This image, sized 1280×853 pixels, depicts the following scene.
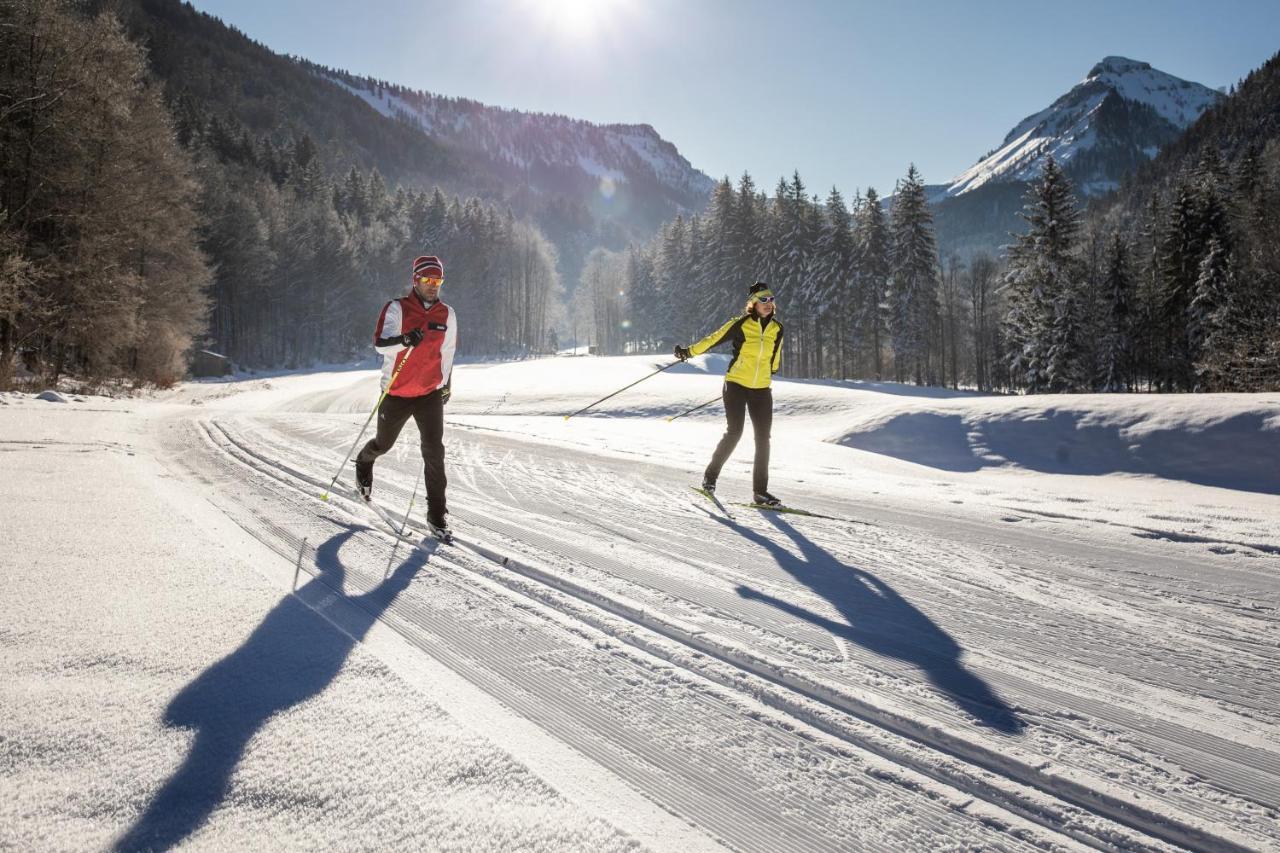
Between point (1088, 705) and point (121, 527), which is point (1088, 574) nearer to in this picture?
point (1088, 705)

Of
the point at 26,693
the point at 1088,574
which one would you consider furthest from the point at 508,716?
the point at 1088,574

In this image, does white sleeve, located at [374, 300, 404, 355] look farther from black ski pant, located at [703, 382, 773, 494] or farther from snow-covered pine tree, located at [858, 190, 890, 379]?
snow-covered pine tree, located at [858, 190, 890, 379]

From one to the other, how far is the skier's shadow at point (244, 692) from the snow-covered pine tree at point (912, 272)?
46288 mm

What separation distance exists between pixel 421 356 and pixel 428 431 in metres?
0.60

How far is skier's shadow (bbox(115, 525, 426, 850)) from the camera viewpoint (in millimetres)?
1484

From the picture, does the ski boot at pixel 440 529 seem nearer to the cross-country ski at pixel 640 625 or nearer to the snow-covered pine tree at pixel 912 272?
the cross-country ski at pixel 640 625

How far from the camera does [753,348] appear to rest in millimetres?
6160

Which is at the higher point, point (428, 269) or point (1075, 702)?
point (428, 269)

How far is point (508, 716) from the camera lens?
201cm

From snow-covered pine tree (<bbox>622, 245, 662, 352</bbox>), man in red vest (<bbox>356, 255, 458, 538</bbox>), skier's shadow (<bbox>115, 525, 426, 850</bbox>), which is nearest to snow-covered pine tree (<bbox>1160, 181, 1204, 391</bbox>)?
snow-covered pine tree (<bbox>622, 245, 662, 352</bbox>)

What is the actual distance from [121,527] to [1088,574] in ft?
20.0

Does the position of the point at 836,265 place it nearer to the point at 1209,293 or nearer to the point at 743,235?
the point at 743,235

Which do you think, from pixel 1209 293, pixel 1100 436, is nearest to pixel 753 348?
pixel 1100 436

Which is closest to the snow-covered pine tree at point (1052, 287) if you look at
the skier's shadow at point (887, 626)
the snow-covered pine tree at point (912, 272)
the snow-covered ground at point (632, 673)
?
the snow-covered pine tree at point (912, 272)
